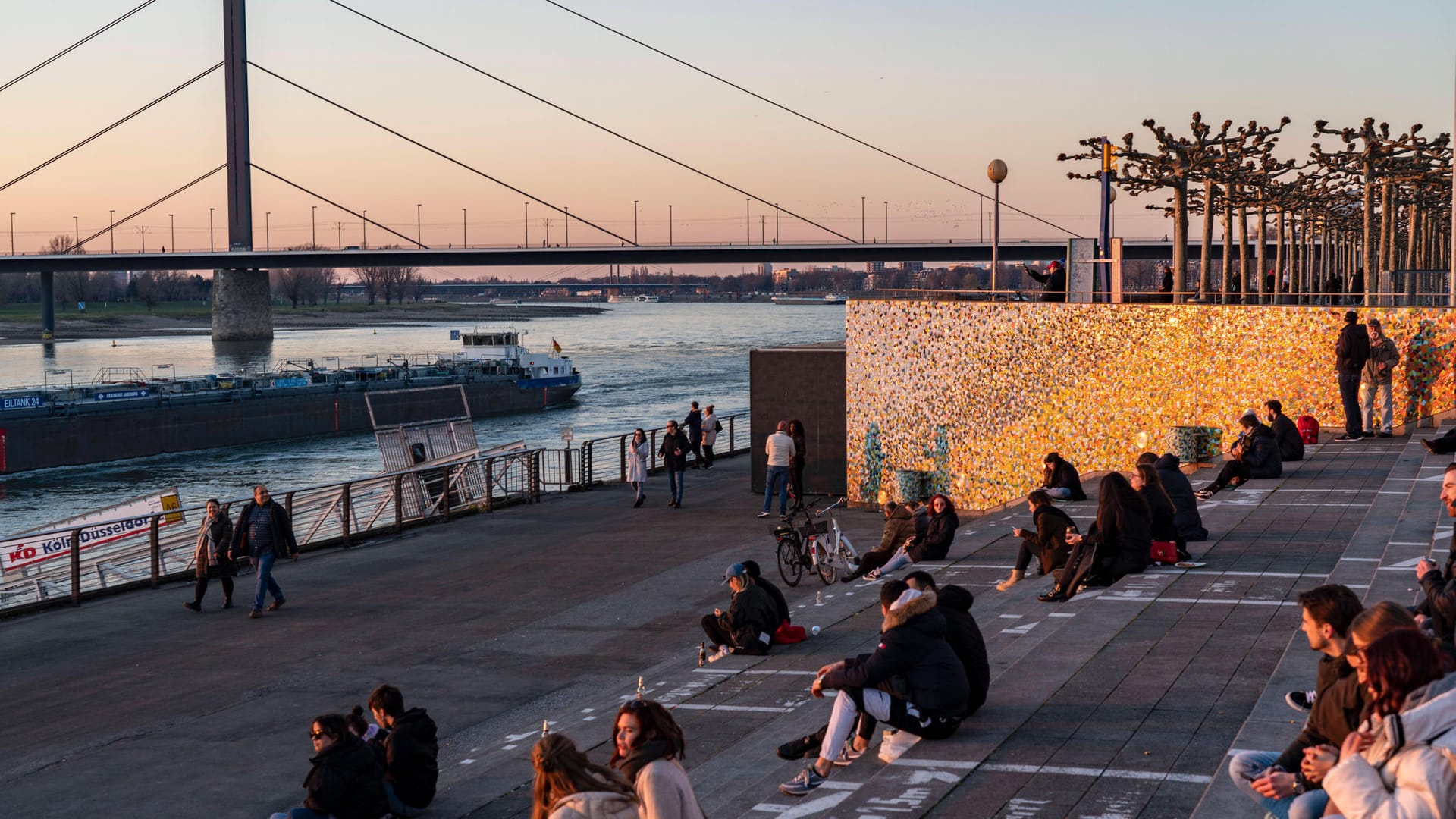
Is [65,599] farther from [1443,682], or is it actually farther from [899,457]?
[1443,682]

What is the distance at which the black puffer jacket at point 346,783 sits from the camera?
300 inches

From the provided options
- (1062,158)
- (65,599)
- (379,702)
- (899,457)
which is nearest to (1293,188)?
(1062,158)

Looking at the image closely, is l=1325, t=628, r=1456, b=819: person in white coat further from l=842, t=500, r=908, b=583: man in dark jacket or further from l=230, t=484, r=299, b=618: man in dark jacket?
l=230, t=484, r=299, b=618: man in dark jacket

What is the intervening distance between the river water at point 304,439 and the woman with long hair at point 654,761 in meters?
42.9

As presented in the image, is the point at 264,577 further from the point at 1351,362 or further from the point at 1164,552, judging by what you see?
the point at 1351,362

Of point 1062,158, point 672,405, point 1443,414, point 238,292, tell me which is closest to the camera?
point 1443,414

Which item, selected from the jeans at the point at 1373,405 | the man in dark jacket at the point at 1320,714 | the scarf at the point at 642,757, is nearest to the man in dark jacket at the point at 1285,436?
the jeans at the point at 1373,405

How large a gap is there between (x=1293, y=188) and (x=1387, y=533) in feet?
117

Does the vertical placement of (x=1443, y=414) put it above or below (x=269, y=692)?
above

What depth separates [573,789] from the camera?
4625 millimetres

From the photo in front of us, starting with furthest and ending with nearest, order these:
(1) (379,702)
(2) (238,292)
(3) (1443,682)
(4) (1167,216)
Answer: (2) (238,292)
(4) (1167,216)
(1) (379,702)
(3) (1443,682)

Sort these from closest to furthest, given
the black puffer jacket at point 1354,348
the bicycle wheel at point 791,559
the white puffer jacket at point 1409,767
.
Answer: the white puffer jacket at point 1409,767, the bicycle wheel at point 791,559, the black puffer jacket at point 1354,348

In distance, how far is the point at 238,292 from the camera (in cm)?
11956

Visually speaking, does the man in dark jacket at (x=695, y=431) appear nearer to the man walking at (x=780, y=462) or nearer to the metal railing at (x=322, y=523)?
the metal railing at (x=322, y=523)
